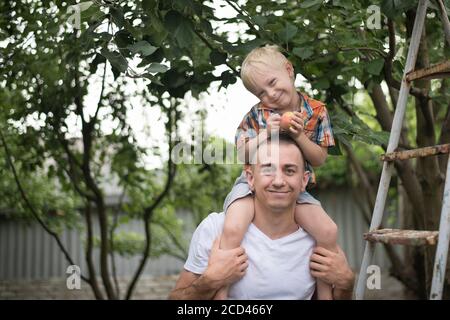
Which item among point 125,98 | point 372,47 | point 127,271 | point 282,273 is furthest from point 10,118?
point 127,271

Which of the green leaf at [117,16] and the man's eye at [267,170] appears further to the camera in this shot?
the green leaf at [117,16]

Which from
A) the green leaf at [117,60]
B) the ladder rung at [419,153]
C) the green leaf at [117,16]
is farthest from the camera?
the green leaf at [117,16]

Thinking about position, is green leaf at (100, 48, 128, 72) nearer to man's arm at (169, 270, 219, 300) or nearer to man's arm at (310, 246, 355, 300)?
man's arm at (169, 270, 219, 300)

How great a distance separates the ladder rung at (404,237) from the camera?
88.0 inches

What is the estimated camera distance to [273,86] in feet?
8.21

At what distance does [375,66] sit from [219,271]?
156 cm

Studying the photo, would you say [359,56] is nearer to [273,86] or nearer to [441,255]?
[273,86]

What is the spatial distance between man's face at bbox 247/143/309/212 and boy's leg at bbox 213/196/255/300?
0.08 m

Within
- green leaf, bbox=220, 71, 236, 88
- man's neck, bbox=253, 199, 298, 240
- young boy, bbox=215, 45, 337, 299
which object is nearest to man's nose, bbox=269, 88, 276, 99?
young boy, bbox=215, 45, 337, 299

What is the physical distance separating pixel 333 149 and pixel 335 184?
5.44 m

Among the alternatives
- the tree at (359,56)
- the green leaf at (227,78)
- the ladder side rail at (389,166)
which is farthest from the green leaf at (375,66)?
the green leaf at (227,78)

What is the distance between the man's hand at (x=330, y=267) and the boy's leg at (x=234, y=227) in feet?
0.96

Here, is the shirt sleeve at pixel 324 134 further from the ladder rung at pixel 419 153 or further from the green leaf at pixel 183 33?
the green leaf at pixel 183 33

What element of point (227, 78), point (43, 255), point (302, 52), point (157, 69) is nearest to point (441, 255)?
point (157, 69)
